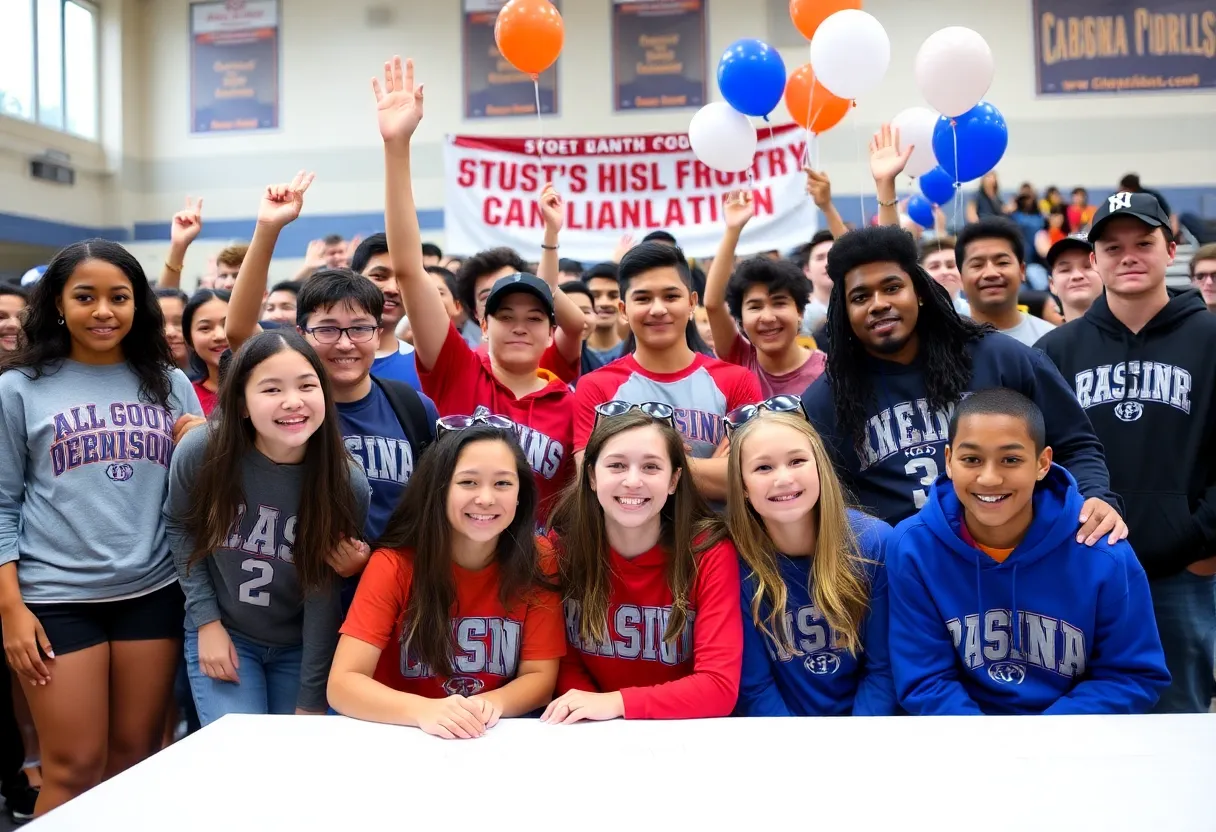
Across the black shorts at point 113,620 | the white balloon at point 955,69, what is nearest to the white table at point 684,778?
the black shorts at point 113,620

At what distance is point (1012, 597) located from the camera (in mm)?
2100

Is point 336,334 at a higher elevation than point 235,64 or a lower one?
lower

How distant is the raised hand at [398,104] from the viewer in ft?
8.93

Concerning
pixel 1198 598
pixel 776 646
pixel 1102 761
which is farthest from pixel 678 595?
pixel 1198 598

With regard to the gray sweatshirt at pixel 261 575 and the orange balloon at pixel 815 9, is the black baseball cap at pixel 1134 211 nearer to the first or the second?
the orange balloon at pixel 815 9

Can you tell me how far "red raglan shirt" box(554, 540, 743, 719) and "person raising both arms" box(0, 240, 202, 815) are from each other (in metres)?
1.18

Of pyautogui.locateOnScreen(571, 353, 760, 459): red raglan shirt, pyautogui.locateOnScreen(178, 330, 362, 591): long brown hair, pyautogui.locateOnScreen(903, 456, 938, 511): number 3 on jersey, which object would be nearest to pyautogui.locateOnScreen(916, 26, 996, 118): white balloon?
pyautogui.locateOnScreen(571, 353, 760, 459): red raglan shirt

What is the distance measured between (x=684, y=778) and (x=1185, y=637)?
1844 mm

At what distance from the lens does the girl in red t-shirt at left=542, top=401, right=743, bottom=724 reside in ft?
7.14

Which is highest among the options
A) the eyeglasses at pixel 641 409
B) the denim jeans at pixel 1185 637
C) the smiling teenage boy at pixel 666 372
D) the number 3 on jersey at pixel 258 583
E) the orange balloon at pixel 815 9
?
the orange balloon at pixel 815 9

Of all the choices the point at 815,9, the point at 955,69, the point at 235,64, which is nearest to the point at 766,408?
the point at 955,69

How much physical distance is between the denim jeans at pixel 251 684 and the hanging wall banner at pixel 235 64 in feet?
31.1

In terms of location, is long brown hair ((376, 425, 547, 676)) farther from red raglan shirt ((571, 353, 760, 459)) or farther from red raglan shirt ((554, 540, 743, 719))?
red raglan shirt ((571, 353, 760, 459))

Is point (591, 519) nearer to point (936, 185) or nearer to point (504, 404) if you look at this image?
point (504, 404)
